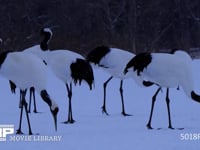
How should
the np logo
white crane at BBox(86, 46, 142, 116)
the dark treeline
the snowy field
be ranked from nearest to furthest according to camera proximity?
the snowy field < the np logo < white crane at BBox(86, 46, 142, 116) < the dark treeline

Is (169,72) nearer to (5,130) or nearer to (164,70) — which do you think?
(164,70)

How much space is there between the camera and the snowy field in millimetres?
7418

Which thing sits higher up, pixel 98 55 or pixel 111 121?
pixel 98 55

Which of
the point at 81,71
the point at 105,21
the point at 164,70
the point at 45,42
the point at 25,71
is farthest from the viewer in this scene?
the point at 105,21

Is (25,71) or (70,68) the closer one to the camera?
(25,71)

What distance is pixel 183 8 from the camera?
33.7 meters

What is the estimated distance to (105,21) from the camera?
111 ft

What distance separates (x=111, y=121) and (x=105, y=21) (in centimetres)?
2417

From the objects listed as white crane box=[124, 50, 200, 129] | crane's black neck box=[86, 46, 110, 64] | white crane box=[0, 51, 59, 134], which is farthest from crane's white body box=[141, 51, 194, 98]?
crane's black neck box=[86, 46, 110, 64]

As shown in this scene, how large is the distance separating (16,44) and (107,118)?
70.8 ft

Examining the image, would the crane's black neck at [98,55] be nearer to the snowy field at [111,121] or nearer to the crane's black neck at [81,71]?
the snowy field at [111,121]

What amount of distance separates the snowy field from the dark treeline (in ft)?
54.1

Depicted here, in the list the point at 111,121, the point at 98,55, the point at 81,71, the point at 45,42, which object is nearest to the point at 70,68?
the point at 81,71

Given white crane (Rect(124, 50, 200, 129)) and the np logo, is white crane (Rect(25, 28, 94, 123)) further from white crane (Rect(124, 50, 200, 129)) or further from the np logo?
the np logo
